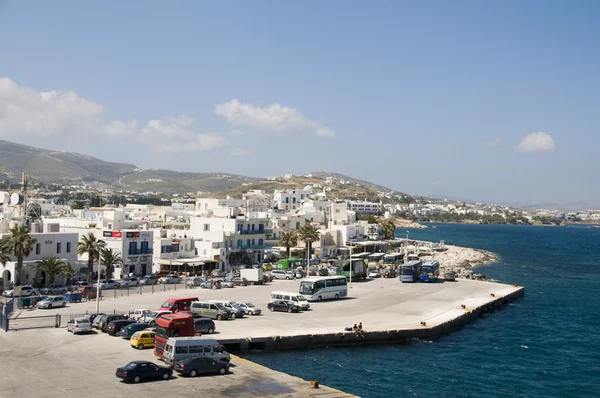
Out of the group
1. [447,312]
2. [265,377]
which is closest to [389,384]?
[265,377]

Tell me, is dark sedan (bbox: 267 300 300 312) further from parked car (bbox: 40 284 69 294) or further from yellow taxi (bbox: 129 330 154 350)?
parked car (bbox: 40 284 69 294)

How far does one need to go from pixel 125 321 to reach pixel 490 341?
996 inches

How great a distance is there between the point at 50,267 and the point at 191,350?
30.2 metres

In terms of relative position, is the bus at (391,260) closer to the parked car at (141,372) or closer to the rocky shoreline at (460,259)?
the rocky shoreline at (460,259)

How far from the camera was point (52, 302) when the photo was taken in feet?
139

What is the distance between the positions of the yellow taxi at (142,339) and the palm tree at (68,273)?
81.9ft

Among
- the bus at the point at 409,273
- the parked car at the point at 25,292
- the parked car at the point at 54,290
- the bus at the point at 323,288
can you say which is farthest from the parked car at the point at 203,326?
the bus at the point at 409,273

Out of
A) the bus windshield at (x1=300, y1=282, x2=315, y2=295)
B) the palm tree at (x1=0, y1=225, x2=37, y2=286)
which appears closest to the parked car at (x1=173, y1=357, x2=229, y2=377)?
the bus windshield at (x1=300, y1=282, x2=315, y2=295)

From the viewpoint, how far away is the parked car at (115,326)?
3272cm

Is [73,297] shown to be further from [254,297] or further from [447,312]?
[447,312]

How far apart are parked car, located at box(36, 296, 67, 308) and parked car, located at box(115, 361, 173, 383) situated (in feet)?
67.5

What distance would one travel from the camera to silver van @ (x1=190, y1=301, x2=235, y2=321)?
4016cm

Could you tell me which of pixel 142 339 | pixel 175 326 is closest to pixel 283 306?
pixel 175 326

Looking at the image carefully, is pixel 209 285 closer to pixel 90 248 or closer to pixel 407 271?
pixel 90 248
